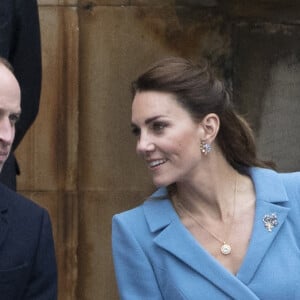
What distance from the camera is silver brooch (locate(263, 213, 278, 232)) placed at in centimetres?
445

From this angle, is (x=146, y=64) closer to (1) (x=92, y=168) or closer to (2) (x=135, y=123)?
(1) (x=92, y=168)

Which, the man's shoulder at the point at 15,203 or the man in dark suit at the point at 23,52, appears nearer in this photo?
the man's shoulder at the point at 15,203

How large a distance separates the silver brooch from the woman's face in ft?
1.04

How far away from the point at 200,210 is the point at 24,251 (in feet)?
2.05

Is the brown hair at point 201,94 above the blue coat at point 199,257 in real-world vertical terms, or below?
above

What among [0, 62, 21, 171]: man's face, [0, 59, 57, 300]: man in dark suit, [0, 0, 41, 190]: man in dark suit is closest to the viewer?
[0, 62, 21, 171]: man's face

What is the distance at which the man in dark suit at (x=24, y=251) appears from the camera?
4.30 meters

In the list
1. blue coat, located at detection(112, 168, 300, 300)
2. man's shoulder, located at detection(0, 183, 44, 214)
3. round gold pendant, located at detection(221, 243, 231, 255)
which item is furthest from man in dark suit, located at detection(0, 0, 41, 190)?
round gold pendant, located at detection(221, 243, 231, 255)

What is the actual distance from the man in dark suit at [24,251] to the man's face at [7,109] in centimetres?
10

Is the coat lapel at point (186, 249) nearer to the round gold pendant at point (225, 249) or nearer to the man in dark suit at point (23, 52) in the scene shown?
the round gold pendant at point (225, 249)

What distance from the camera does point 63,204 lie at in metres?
6.62

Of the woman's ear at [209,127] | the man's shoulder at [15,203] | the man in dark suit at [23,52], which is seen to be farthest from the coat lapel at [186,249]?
the man in dark suit at [23,52]

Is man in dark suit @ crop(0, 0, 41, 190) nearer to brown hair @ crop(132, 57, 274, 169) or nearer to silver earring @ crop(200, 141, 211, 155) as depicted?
brown hair @ crop(132, 57, 274, 169)

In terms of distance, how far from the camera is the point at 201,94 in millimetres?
4430
